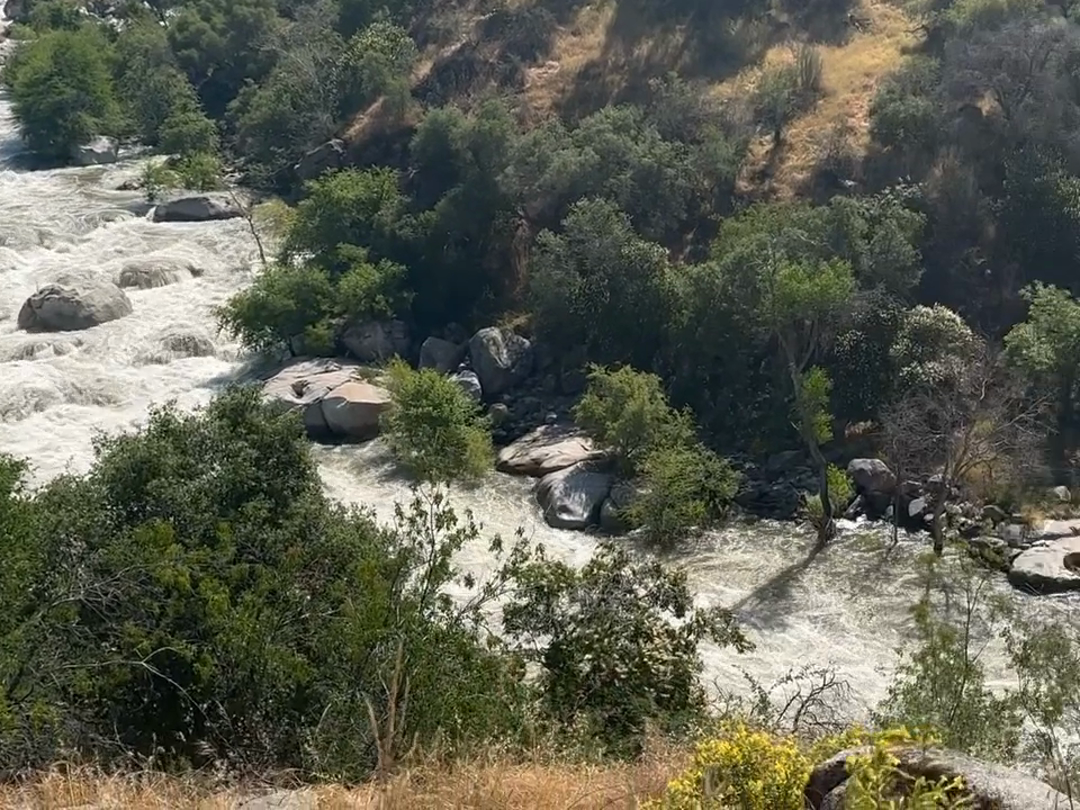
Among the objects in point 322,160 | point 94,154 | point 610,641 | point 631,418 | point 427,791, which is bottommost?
point 94,154

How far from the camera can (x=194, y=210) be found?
123 ft

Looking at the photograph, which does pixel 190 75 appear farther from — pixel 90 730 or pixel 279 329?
pixel 90 730

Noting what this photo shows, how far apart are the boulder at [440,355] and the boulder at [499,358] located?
55 cm

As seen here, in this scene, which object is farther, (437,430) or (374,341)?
(374,341)

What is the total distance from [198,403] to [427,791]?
22.2m

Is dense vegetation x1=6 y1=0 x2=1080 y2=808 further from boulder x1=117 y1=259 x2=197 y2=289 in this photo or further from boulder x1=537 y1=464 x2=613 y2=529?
boulder x1=117 y1=259 x2=197 y2=289

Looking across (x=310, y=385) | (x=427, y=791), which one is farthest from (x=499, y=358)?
(x=427, y=791)

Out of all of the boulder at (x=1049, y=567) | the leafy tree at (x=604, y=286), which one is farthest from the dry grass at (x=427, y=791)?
the leafy tree at (x=604, y=286)

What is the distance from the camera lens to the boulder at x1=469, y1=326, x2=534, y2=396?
94.4 ft

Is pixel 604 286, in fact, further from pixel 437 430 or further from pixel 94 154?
pixel 94 154

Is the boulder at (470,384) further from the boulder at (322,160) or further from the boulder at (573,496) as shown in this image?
the boulder at (322,160)

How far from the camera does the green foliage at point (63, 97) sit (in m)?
43.3

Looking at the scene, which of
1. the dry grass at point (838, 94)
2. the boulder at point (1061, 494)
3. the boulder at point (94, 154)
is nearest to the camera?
the boulder at point (1061, 494)

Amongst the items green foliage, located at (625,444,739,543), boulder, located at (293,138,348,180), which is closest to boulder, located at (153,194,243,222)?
boulder, located at (293,138,348,180)
